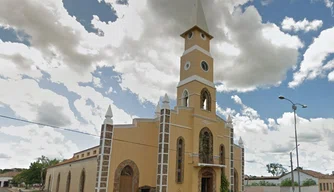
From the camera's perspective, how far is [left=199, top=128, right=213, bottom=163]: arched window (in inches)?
923

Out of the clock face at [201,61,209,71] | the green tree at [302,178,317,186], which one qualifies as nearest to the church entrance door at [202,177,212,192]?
the clock face at [201,61,209,71]

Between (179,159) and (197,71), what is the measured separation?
27.8 feet

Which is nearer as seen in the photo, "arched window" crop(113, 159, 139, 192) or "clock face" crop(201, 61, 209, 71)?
"arched window" crop(113, 159, 139, 192)

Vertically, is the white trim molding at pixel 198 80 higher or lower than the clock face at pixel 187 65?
lower

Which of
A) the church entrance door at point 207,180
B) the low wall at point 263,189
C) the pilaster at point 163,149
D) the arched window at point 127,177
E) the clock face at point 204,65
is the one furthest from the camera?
the low wall at point 263,189

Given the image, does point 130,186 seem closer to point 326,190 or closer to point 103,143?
point 103,143

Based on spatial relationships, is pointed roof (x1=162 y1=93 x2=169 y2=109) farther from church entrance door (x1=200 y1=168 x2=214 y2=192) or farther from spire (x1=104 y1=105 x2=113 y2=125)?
church entrance door (x1=200 y1=168 x2=214 y2=192)

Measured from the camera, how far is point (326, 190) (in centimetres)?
4119

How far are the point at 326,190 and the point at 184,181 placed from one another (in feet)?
104

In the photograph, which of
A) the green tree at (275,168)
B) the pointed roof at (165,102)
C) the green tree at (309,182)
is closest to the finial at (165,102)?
the pointed roof at (165,102)

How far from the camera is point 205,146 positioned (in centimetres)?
2405

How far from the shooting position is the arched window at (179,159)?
2172 cm

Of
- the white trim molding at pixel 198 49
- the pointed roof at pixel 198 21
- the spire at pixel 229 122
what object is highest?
the pointed roof at pixel 198 21

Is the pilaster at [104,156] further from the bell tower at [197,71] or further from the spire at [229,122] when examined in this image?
the spire at [229,122]
